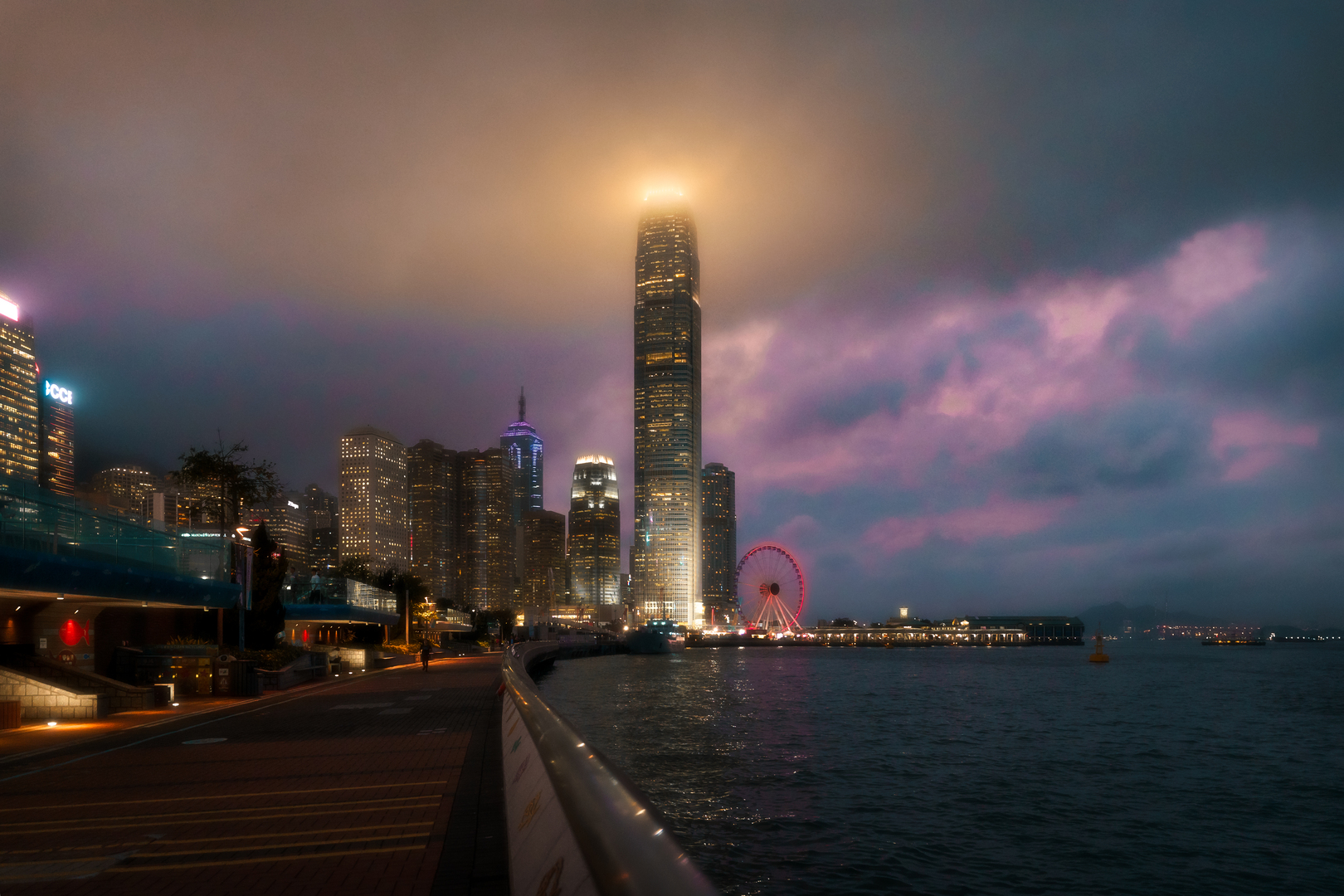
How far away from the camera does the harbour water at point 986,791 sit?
16.6m

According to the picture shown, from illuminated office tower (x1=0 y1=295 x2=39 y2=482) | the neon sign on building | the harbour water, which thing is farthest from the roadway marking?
illuminated office tower (x1=0 y1=295 x2=39 y2=482)

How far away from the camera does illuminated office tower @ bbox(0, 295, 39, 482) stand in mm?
177625

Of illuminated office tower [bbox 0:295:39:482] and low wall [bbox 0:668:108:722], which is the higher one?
illuminated office tower [bbox 0:295:39:482]

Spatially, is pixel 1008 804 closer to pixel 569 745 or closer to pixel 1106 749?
pixel 1106 749

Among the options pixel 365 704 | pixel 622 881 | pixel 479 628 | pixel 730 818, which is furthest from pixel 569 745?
pixel 479 628

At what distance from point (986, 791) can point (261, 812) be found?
766 inches

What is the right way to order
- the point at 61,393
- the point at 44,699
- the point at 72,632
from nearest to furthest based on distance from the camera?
the point at 44,699 → the point at 72,632 → the point at 61,393

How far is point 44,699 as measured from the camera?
21.4 meters

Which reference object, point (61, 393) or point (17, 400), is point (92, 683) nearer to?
point (61, 393)

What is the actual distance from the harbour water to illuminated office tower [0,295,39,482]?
572 ft

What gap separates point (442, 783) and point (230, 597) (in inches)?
1017

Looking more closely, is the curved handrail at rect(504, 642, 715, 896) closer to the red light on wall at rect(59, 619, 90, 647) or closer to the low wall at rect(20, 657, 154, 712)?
the low wall at rect(20, 657, 154, 712)

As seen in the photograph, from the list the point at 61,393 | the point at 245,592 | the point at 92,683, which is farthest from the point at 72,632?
the point at 61,393

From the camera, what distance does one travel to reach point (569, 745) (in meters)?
4.60
